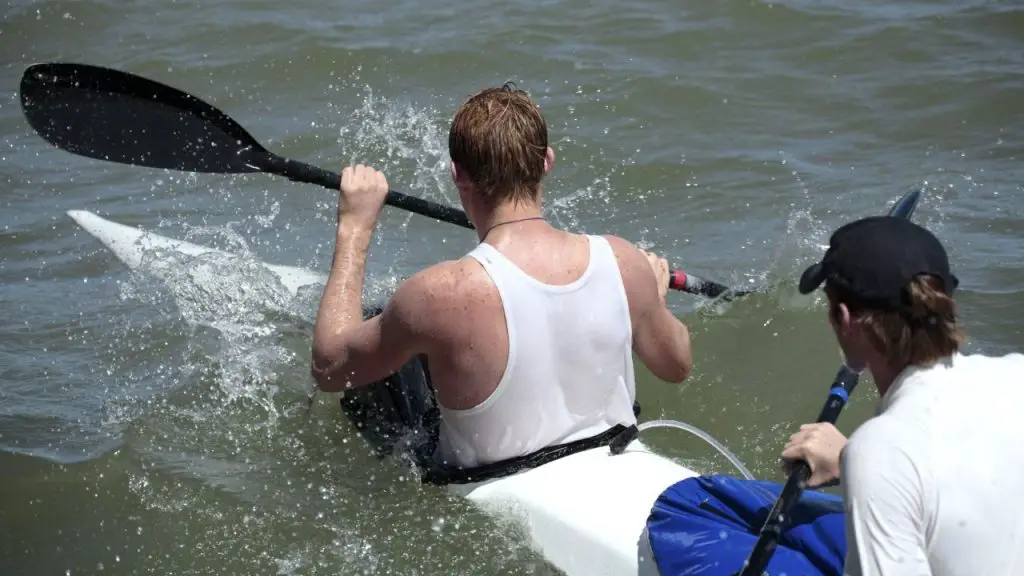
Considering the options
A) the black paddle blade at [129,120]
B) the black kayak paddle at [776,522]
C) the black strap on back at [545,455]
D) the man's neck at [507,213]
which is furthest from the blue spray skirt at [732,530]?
the black paddle blade at [129,120]

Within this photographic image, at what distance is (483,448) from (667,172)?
13.4 feet

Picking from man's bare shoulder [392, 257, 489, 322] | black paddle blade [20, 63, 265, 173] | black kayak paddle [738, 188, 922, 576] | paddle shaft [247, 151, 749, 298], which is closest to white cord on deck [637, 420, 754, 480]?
black kayak paddle [738, 188, 922, 576]

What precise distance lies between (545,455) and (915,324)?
4.34 ft

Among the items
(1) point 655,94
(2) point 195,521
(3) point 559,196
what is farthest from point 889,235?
(1) point 655,94

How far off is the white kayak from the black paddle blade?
1691 mm

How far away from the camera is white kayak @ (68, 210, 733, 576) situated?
2922 mm

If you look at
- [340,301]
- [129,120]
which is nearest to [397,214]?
[129,120]

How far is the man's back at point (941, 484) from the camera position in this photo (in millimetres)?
1959

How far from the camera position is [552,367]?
302 centimetres

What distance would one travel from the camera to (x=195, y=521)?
384cm

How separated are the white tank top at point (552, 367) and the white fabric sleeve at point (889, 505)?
1.08 meters

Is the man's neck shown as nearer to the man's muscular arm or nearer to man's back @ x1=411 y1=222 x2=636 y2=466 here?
man's back @ x1=411 y1=222 x2=636 y2=466

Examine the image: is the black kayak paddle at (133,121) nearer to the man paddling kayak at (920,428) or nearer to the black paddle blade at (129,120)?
the black paddle blade at (129,120)

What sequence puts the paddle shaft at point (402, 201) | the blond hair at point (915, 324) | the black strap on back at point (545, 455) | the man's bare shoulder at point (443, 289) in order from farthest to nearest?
the paddle shaft at point (402, 201)
the black strap on back at point (545, 455)
the man's bare shoulder at point (443, 289)
the blond hair at point (915, 324)
